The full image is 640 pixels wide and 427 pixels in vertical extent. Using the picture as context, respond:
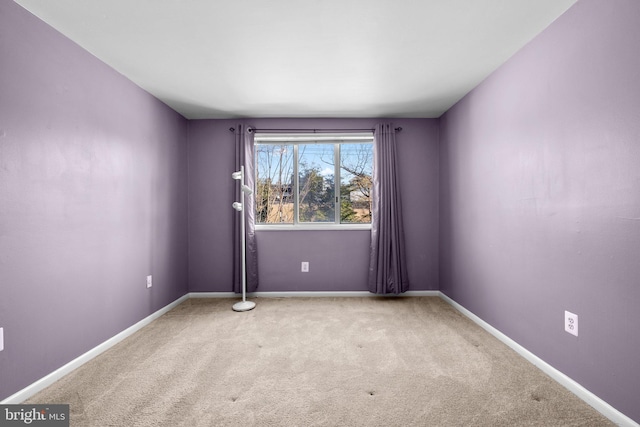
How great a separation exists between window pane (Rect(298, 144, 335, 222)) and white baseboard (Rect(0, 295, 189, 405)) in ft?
6.87

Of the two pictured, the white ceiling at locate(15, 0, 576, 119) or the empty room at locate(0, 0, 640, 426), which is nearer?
the empty room at locate(0, 0, 640, 426)

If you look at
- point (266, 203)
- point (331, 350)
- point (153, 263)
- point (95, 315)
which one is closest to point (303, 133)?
point (266, 203)

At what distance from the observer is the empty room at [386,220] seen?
4.92 feet

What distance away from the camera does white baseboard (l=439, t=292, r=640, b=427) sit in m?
1.42

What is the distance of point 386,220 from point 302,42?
2199 mm

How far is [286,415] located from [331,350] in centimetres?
77

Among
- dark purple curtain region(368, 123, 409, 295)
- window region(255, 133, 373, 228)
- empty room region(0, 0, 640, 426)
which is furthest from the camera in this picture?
window region(255, 133, 373, 228)

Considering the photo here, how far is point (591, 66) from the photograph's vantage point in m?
1.54

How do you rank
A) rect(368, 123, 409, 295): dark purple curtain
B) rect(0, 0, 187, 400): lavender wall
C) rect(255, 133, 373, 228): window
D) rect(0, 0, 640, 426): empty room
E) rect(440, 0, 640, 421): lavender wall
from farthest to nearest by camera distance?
rect(255, 133, 373, 228): window
rect(368, 123, 409, 295): dark purple curtain
rect(0, 0, 187, 400): lavender wall
rect(0, 0, 640, 426): empty room
rect(440, 0, 640, 421): lavender wall

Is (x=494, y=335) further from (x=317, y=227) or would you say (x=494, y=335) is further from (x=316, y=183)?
(x=316, y=183)

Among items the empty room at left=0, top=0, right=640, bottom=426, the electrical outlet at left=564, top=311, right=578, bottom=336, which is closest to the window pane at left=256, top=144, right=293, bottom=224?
the empty room at left=0, top=0, right=640, bottom=426

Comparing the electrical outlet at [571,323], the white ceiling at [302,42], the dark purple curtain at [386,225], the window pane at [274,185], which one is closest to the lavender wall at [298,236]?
the dark purple curtain at [386,225]

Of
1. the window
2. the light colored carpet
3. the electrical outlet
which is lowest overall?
the light colored carpet

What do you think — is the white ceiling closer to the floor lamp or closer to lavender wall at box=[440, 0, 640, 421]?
lavender wall at box=[440, 0, 640, 421]
